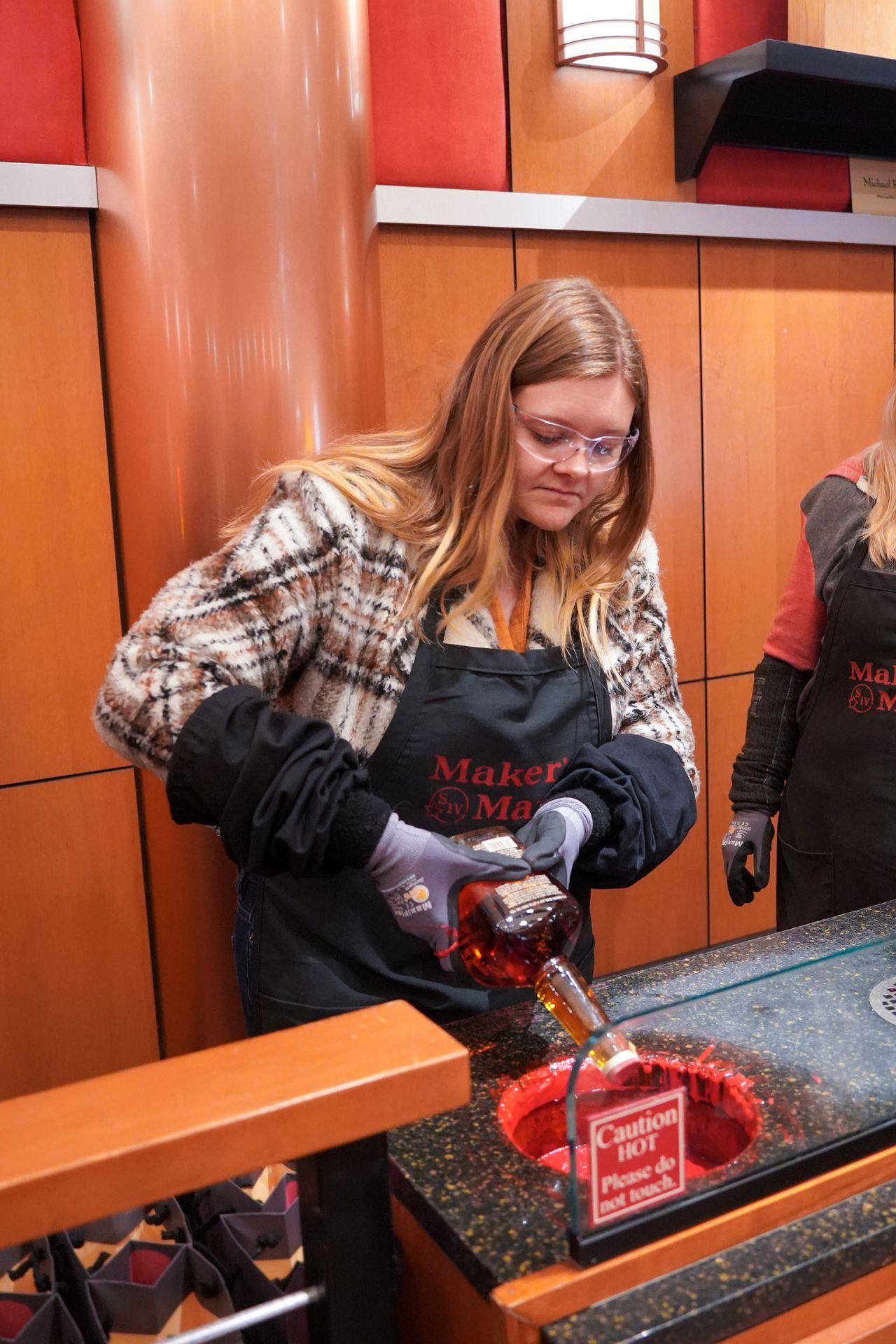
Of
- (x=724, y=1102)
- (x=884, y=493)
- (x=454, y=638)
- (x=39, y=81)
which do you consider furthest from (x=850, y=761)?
(x=39, y=81)

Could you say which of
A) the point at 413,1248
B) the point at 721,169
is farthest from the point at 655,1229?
the point at 721,169

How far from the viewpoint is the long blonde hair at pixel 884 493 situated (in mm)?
2014

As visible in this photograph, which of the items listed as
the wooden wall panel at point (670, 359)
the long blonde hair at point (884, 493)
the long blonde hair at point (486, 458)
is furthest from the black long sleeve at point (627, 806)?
→ the wooden wall panel at point (670, 359)

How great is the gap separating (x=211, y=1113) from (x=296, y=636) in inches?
31.3

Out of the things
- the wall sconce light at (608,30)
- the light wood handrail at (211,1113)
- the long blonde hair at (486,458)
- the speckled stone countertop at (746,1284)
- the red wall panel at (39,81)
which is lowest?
the speckled stone countertop at (746,1284)

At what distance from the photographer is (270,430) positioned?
2.20 metres

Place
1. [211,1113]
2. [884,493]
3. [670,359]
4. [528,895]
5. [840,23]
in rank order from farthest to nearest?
[670,359] < [840,23] < [884,493] < [528,895] < [211,1113]

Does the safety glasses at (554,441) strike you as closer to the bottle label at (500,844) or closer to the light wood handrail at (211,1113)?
the bottle label at (500,844)

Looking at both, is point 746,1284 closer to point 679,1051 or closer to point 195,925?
point 679,1051

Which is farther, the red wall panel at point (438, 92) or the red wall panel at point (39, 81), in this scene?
the red wall panel at point (438, 92)

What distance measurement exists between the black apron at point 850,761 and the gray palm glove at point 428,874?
1127 mm

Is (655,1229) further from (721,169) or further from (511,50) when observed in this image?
(721,169)

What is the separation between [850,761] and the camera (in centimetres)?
208

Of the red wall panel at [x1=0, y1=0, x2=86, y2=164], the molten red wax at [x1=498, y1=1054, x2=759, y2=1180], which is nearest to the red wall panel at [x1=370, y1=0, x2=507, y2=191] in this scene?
the red wall panel at [x1=0, y1=0, x2=86, y2=164]
